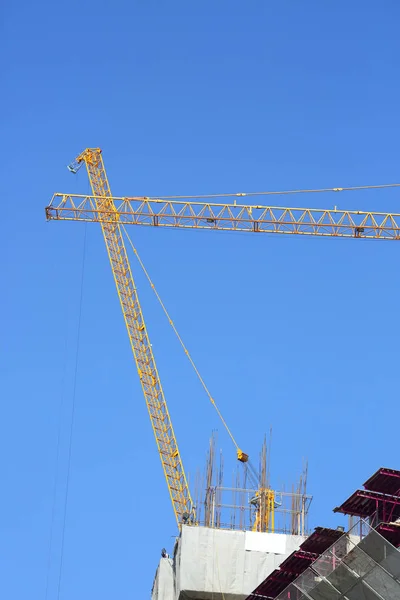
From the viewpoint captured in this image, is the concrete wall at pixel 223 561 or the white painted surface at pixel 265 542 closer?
the concrete wall at pixel 223 561

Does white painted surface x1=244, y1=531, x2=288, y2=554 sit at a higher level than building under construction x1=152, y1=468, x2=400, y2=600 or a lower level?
higher

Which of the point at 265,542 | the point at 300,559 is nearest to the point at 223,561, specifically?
the point at 265,542

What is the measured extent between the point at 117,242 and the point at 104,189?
6.41 metres

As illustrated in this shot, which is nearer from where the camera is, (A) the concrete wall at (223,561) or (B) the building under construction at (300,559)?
(B) the building under construction at (300,559)

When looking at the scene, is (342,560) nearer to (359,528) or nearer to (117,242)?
(359,528)

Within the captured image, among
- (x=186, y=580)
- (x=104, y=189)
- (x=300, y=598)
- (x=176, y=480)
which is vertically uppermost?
(x=104, y=189)

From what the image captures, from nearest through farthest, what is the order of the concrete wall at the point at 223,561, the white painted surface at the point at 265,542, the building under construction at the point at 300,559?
the building under construction at the point at 300,559 < the concrete wall at the point at 223,561 < the white painted surface at the point at 265,542

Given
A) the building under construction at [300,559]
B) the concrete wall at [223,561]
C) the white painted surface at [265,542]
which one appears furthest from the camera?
the white painted surface at [265,542]

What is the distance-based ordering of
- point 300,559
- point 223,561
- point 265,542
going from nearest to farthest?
point 300,559 → point 223,561 → point 265,542

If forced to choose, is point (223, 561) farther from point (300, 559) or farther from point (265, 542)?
point (300, 559)

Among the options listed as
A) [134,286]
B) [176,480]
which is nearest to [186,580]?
[176,480]

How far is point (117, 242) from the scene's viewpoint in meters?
150

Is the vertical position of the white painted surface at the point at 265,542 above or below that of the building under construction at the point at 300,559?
above

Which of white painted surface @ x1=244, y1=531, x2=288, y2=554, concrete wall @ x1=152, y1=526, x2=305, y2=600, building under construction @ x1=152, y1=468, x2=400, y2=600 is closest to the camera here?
building under construction @ x1=152, y1=468, x2=400, y2=600
